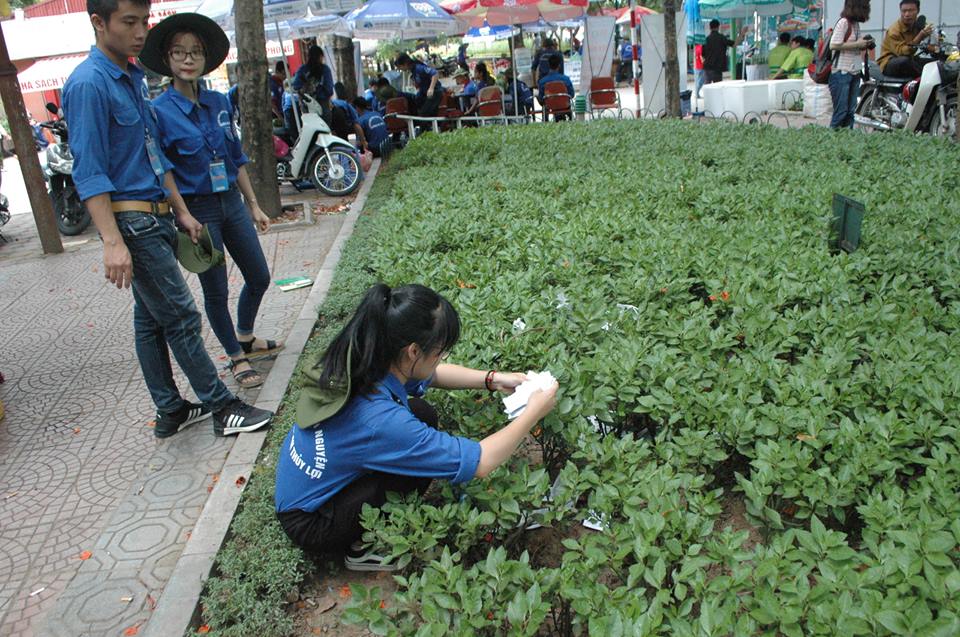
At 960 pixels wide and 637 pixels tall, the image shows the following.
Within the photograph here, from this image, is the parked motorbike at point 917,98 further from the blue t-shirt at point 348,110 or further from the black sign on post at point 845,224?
the blue t-shirt at point 348,110

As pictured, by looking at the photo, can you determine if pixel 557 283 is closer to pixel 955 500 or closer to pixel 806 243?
pixel 806 243

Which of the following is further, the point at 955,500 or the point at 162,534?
the point at 162,534

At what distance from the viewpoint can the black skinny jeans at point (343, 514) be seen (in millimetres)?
2592

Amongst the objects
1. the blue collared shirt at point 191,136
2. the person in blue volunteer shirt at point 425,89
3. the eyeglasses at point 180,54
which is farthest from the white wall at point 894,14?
the eyeglasses at point 180,54

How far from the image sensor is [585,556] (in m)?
2.28

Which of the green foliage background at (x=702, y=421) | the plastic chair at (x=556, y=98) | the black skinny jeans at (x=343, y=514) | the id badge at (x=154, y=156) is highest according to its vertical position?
the id badge at (x=154, y=156)

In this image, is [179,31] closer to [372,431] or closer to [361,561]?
[372,431]

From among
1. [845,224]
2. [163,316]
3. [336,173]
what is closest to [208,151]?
[163,316]

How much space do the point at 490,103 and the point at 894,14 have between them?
7867 mm

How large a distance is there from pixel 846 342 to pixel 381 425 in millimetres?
1892

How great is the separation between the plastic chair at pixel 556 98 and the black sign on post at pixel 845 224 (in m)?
11.9

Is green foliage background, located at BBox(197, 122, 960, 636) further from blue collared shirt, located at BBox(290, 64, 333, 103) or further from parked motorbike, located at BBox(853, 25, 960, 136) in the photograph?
blue collared shirt, located at BBox(290, 64, 333, 103)

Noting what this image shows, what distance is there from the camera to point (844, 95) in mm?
10031

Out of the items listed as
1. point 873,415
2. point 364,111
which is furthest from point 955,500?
point 364,111
